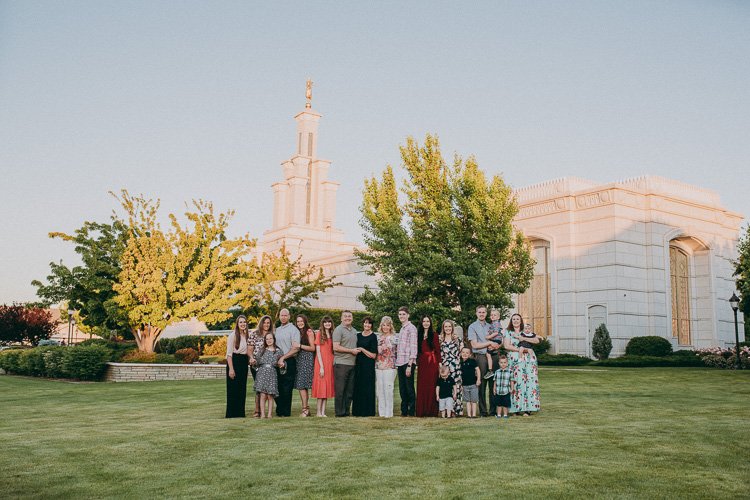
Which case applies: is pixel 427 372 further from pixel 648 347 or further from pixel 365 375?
pixel 648 347

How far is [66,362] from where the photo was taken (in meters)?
23.4

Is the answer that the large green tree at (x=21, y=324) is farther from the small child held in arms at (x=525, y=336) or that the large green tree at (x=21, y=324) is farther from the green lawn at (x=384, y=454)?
the small child held in arms at (x=525, y=336)

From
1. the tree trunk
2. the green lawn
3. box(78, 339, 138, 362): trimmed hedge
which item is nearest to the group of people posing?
the green lawn

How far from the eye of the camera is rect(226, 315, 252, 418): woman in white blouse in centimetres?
1161

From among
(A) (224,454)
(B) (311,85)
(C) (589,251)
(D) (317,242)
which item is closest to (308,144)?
(B) (311,85)

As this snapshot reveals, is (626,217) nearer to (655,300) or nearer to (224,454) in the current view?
(655,300)

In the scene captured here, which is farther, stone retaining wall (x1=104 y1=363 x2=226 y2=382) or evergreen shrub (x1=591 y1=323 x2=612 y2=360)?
evergreen shrub (x1=591 y1=323 x2=612 y2=360)

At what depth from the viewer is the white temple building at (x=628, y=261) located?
30703 mm

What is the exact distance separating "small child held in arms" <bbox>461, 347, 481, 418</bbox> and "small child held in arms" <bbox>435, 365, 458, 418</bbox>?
0.22m

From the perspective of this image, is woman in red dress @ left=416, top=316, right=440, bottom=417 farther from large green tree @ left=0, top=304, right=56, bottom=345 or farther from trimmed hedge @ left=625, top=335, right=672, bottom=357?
large green tree @ left=0, top=304, right=56, bottom=345

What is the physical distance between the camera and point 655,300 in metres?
31.3

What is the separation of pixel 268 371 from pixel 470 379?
346 cm

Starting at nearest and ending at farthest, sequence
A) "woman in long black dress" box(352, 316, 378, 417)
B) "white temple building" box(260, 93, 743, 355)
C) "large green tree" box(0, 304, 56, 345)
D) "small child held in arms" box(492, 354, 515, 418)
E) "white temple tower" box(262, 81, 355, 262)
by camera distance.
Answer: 1. "small child held in arms" box(492, 354, 515, 418)
2. "woman in long black dress" box(352, 316, 378, 417)
3. "white temple building" box(260, 93, 743, 355)
4. "large green tree" box(0, 304, 56, 345)
5. "white temple tower" box(262, 81, 355, 262)

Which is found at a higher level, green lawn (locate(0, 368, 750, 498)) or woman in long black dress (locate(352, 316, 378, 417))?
woman in long black dress (locate(352, 316, 378, 417))
